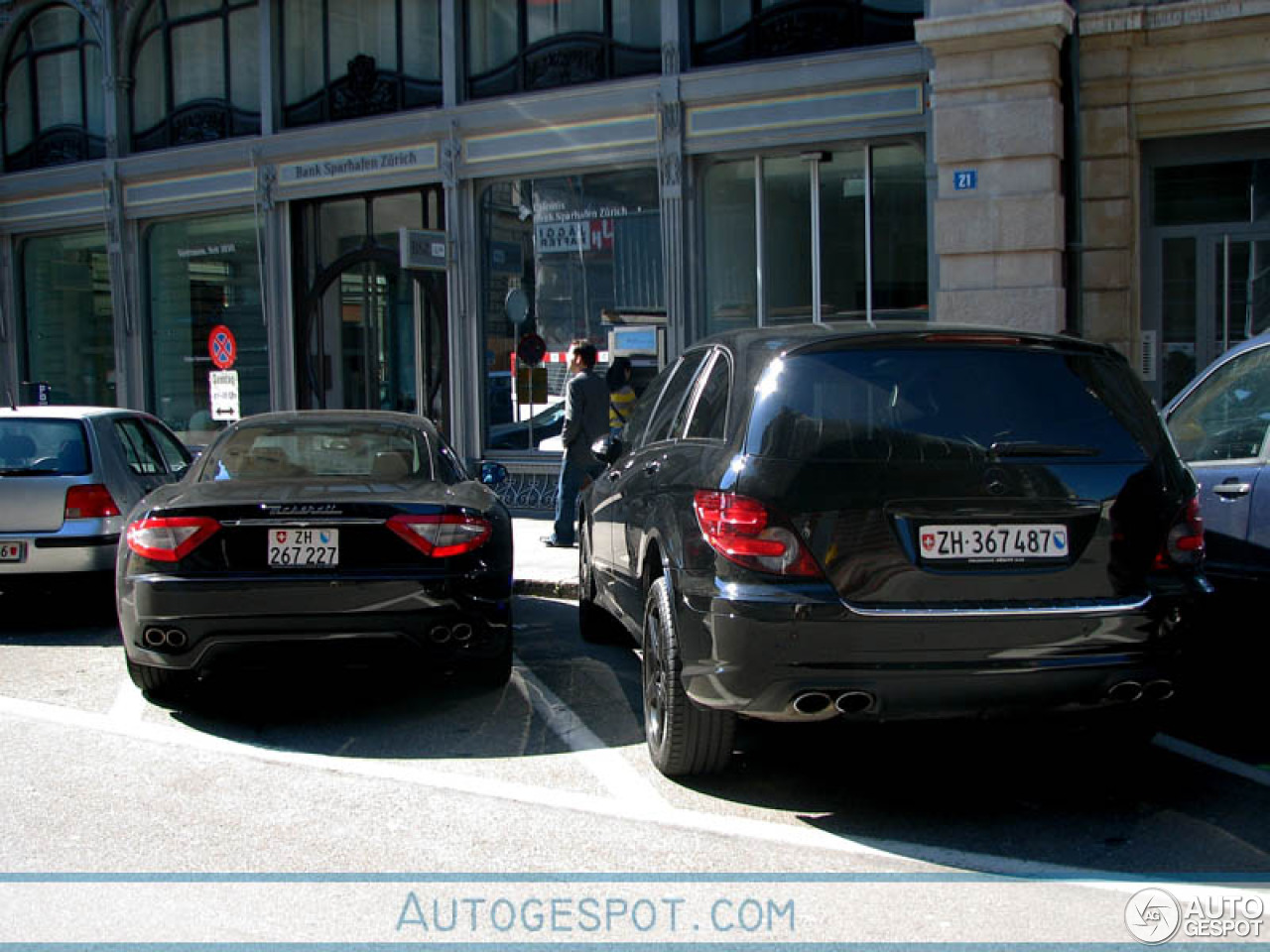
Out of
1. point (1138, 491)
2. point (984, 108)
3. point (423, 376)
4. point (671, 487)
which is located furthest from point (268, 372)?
point (1138, 491)

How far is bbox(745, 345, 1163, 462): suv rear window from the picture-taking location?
4.65 metres

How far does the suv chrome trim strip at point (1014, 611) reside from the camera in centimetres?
446

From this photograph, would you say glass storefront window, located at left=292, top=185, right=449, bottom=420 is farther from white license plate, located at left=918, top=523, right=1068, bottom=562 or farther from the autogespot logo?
the autogespot logo

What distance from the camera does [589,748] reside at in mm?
5773

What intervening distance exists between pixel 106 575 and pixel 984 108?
7.86 metres

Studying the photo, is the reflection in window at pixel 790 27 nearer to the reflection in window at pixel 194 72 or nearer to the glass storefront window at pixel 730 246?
the glass storefront window at pixel 730 246

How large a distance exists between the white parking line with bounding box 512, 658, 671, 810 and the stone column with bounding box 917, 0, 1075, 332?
20.3 ft

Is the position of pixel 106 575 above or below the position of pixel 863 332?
below

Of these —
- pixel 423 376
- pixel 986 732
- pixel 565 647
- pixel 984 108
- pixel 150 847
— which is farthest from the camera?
pixel 423 376

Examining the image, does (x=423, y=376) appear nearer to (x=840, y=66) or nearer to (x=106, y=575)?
(x=840, y=66)

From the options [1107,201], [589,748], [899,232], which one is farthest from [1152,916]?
[899,232]

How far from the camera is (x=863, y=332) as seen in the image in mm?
4926

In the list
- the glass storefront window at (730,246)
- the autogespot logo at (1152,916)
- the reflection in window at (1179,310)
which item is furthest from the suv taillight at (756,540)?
the glass storefront window at (730,246)
